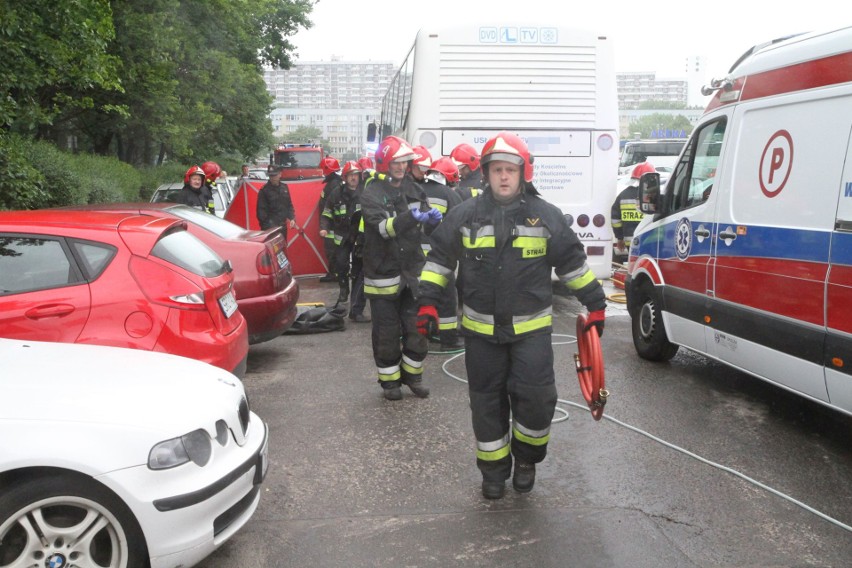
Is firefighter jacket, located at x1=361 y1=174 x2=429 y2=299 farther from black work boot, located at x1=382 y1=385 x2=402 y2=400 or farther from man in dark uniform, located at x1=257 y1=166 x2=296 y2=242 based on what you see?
man in dark uniform, located at x1=257 y1=166 x2=296 y2=242

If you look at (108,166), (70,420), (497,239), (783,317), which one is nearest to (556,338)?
(783,317)

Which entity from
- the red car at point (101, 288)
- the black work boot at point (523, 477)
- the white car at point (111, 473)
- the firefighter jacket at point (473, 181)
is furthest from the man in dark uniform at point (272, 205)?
the white car at point (111, 473)

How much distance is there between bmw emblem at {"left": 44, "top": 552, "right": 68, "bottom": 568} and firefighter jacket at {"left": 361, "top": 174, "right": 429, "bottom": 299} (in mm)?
3524

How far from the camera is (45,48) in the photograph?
9.88m

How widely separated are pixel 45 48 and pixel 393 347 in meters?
6.54

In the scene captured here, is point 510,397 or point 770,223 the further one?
point 770,223

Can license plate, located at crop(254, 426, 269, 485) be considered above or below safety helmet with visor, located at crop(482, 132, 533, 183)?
below

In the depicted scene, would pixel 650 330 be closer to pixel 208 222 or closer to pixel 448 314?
pixel 448 314

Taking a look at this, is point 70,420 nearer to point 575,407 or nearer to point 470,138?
point 575,407

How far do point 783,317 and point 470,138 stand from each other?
18.9 ft

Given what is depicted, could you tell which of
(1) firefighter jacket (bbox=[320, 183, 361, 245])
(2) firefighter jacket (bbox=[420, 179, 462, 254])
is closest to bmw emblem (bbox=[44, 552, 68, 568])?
(2) firefighter jacket (bbox=[420, 179, 462, 254])

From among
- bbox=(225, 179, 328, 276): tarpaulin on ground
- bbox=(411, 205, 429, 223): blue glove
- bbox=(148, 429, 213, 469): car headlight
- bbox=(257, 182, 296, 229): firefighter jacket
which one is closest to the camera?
bbox=(148, 429, 213, 469): car headlight

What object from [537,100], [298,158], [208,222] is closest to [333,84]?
[298,158]

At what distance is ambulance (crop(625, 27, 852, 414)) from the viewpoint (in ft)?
15.3
